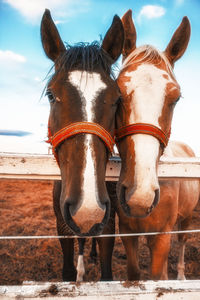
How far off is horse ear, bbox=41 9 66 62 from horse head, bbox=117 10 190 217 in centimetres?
53

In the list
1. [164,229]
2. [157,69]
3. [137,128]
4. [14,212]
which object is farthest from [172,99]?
[14,212]

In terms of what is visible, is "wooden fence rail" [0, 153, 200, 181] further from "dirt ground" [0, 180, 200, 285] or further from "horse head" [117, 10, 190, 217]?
"dirt ground" [0, 180, 200, 285]

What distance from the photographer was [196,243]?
15.0 feet

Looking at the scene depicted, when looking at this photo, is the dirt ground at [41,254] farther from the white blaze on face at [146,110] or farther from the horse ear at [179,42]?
the horse ear at [179,42]

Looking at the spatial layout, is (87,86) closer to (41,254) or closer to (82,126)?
(82,126)

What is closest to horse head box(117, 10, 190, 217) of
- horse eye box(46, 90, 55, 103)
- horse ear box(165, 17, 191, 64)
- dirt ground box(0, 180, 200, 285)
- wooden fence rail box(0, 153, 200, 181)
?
wooden fence rail box(0, 153, 200, 181)

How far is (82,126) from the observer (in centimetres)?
121

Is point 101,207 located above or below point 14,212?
above

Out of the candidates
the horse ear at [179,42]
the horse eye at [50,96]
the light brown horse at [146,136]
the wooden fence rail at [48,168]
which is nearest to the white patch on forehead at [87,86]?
the horse eye at [50,96]

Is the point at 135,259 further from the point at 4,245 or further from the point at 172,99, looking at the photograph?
the point at 4,245

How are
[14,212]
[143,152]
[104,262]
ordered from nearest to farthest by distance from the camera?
[143,152] < [104,262] < [14,212]

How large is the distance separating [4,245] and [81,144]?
3.84m

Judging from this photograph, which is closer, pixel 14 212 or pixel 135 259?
pixel 135 259

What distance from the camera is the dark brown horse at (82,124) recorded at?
1.08 metres
